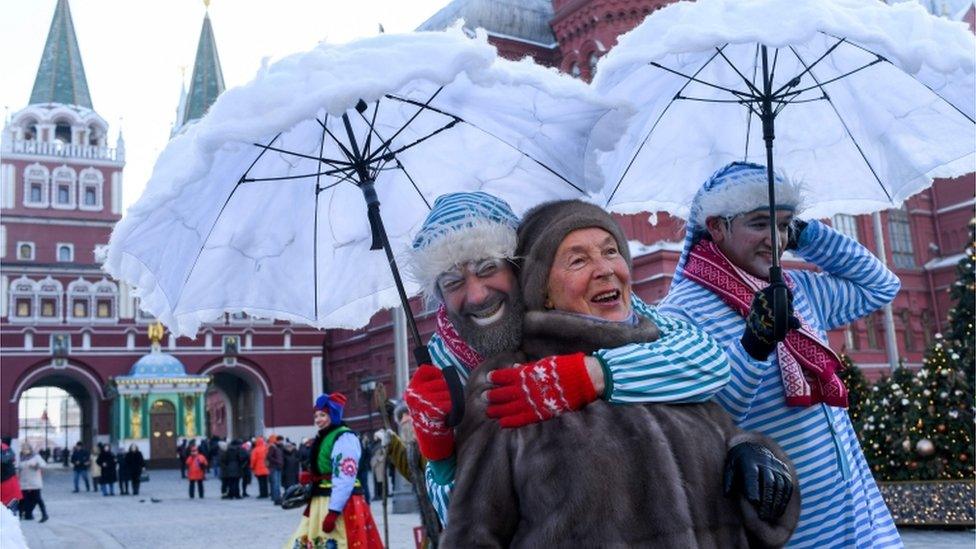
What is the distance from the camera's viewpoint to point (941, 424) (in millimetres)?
9188

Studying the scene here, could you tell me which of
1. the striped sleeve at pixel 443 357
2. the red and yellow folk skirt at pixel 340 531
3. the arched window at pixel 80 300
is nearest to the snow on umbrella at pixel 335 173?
the striped sleeve at pixel 443 357

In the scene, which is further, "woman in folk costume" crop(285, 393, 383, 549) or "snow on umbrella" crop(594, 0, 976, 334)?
"woman in folk costume" crop(285, 393, 383, 549)

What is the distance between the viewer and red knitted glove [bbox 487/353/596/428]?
Answer: 1893mm

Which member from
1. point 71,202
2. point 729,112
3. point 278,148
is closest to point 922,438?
point 729,112

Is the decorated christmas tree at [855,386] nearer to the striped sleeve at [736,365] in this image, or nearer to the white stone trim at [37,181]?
the striped sleeve at [736,365]

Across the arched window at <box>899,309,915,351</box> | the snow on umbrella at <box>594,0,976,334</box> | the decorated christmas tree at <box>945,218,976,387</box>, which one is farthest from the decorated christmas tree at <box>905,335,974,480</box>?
the arched window at <box>899,309,915,351</box>

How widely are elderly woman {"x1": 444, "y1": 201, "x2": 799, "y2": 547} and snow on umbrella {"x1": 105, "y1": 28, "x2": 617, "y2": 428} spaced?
776 millimetres

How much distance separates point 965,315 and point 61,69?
1825 inches

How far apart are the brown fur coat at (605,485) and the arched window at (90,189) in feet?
151

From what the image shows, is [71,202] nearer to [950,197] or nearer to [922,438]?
[950,197]

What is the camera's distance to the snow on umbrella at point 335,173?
2.47m

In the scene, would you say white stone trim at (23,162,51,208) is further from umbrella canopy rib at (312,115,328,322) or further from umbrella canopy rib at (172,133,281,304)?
umbrella canopy rib at (172,133,281,304)

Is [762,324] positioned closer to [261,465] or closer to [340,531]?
[340,531]

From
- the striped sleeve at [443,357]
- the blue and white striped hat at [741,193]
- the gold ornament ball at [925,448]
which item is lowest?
the gold ornament ball at [925,448]
